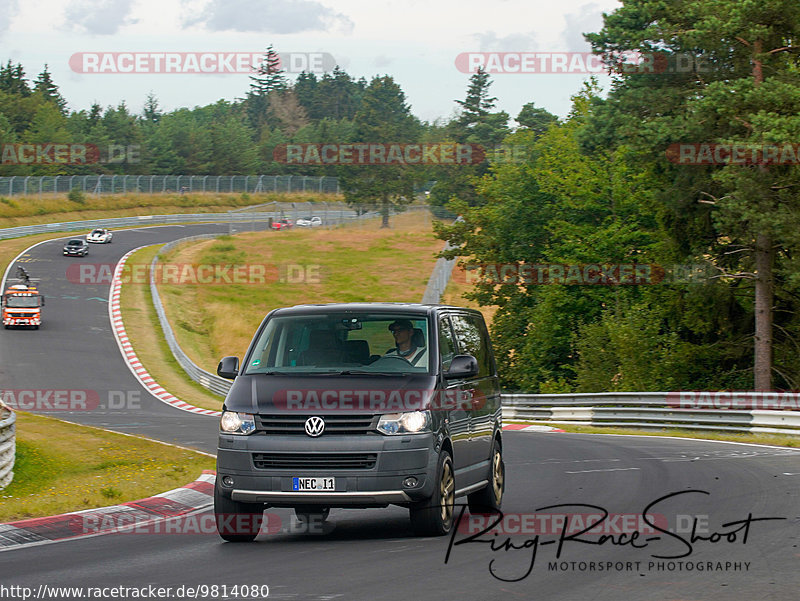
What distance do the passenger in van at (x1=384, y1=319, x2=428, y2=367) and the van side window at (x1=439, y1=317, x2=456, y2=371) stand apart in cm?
19

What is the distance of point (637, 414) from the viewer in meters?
28.4

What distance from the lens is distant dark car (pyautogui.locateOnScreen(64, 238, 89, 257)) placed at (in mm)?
71562

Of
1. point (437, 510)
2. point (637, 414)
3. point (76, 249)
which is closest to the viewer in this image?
point (437, 510)

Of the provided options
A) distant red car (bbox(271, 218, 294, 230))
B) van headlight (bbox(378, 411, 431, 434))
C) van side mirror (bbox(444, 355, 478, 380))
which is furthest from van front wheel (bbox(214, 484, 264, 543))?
distant red car (bbox(271, 218, 294, 230))

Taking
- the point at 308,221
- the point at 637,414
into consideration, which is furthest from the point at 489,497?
the point at 308,221

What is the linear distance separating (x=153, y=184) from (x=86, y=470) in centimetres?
9285

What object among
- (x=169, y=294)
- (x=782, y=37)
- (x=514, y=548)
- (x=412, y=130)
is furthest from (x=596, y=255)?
(x=412, y=130)

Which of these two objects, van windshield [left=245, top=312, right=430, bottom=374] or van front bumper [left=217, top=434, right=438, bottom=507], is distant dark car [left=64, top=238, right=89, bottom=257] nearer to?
van windshield [left=245, top=312, right=430, bottom=374]

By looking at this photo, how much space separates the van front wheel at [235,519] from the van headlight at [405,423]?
4.37 feet

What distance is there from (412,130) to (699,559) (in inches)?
5838

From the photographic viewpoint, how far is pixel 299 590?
22.6 feet

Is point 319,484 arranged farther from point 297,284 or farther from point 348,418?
point 297,284

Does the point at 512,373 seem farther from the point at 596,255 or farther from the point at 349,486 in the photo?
the point at 349,486

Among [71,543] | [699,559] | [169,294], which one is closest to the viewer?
[699,559]
